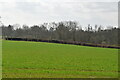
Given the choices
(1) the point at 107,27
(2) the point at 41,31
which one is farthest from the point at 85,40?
(2) the point at 41,31

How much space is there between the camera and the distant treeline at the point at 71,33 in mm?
104875

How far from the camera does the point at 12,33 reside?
13138 cm

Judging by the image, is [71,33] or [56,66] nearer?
[56,66]

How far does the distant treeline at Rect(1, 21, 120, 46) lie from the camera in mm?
104875

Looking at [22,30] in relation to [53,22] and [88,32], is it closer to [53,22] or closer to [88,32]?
[53,22]

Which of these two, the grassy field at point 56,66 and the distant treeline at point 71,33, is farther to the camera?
the distant treeline at point 71,33

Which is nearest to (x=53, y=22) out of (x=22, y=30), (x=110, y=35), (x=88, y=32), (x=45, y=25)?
(x=45, y=25)

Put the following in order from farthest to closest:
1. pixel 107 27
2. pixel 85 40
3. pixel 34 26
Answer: pixel 34 26 < pixel 107 27 < pixel 85 40

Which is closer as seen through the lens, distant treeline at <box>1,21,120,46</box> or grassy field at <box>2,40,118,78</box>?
grassy field at <box>2,40,118,78</box>

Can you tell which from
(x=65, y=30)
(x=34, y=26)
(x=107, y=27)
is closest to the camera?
(x=65, y=30)

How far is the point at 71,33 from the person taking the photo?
376 ft

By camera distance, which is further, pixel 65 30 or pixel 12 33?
pixel 12 33

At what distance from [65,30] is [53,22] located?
24.2 meters

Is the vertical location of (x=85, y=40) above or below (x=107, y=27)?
below
